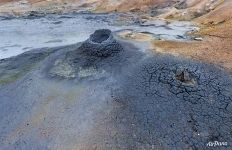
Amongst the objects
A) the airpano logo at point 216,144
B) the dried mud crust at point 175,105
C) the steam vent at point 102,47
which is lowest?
the airpano logo at point 216,144

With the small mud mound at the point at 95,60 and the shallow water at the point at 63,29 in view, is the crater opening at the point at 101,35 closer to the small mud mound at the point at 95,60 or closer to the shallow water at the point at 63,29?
the small mud mound at the point at 95,60

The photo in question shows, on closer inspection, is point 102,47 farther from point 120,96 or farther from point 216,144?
point 216,144

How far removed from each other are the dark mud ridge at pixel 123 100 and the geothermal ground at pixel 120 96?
2 cm

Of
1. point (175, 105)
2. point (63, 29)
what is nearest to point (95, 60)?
point (175, 105)

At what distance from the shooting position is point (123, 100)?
25.0 feet

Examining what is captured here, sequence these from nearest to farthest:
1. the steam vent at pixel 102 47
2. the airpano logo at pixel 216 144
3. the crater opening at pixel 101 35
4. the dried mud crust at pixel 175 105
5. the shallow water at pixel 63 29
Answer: the airpano logo at pixel 216 144 < the dried mud crust at pixel 175 105 < the steam vent at pixel 102 47 < the crater opening at pixel 101 35 < the shallow water at pixel 63 29

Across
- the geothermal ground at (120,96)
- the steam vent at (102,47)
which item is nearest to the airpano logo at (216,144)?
the geothermal ground at (120,96)

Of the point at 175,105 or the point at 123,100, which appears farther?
the point at 123,100

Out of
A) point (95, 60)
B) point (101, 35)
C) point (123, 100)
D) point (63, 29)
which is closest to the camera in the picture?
point (123, 100)

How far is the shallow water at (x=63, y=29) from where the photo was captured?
12.8 meters

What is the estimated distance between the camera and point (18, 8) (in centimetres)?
2006

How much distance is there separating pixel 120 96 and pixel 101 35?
7.19ft

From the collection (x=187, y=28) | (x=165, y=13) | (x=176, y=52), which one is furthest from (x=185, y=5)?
(x=176, y=52)

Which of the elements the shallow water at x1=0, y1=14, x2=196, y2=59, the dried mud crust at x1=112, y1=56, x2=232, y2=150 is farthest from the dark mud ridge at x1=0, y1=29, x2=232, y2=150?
the shallow water at x1=0, y1=14, x2=196, y2=59
